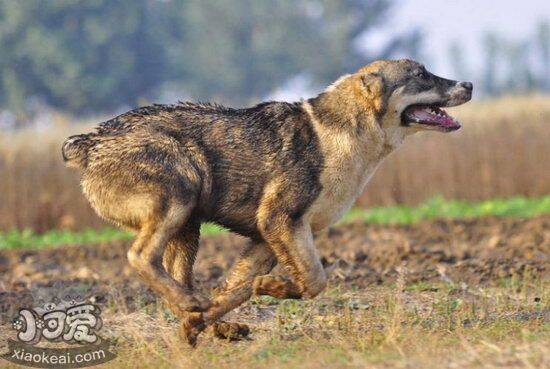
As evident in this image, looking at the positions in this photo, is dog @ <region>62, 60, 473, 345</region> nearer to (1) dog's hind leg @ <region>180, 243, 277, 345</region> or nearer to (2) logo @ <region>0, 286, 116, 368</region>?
(1) dog's hind leg @ <region>180, 243, 277, 345</region>

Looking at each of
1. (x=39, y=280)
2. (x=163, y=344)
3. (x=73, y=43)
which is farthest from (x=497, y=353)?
(x=73, y=43)

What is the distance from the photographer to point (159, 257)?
A: 7.25 m

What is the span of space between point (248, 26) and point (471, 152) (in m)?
41.7

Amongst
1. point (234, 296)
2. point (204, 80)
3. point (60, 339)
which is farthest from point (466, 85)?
point (204, 80)

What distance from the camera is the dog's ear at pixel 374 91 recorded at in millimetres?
7988

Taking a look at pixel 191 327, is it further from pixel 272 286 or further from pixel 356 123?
pixel 356 123

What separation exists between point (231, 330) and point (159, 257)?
801 mm

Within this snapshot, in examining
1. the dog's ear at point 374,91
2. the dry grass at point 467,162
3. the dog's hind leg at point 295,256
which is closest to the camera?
the dog's hind leg at point 295,256

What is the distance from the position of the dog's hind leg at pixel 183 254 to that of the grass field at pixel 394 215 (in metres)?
8.66

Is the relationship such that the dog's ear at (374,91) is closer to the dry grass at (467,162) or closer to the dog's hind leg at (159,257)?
the dog's hind leg at (159,257)

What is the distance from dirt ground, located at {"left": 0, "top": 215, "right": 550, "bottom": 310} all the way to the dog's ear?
1.34 m

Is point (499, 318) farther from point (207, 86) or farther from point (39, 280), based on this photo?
point (207, 86)

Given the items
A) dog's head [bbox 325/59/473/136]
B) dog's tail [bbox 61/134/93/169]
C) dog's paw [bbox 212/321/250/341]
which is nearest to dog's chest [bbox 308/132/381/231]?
dog's head [bbox 325/59/473/136]

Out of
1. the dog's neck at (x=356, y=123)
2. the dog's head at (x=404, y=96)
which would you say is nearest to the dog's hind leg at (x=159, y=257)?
the dog's neck at (x=356, y=123)
